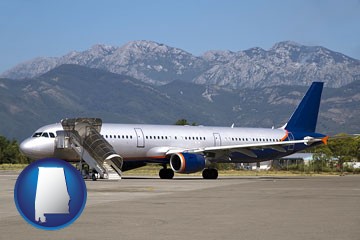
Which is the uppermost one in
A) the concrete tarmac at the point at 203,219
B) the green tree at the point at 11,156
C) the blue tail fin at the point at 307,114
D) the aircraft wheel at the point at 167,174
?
the blue tail fin at the point at 307,114

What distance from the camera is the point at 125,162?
4712 centimetres

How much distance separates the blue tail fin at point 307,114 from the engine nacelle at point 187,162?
1222 centimetres

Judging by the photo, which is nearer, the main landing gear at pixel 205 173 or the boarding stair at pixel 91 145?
the boarding stair at pixel 91 145

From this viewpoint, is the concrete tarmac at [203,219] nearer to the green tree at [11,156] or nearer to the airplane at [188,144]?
the airplane at [188,144]

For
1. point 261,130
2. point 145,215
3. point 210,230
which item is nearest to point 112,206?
point 145,215

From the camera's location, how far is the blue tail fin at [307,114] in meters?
56.6

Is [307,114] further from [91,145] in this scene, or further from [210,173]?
[91,145]

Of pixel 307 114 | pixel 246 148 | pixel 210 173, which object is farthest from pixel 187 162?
pixel 307 114

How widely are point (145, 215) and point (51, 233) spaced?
434 cm

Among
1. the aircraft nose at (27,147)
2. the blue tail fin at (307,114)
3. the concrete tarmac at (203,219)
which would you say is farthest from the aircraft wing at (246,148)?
the concrete tarmac at (203,219)

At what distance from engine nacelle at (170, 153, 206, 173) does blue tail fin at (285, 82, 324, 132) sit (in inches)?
481

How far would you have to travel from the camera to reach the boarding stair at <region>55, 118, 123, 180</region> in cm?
4162

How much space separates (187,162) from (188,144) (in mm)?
4308

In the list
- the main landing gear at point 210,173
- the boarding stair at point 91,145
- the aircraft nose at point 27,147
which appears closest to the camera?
the boarding stair at point 91,145
